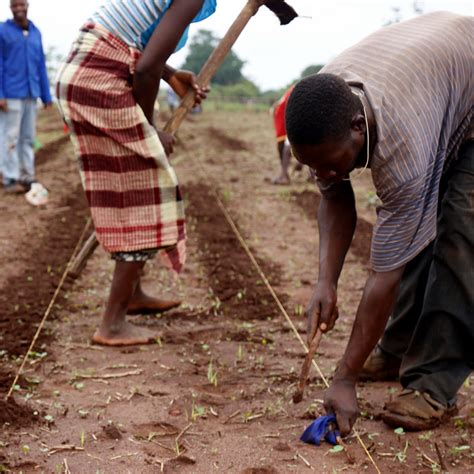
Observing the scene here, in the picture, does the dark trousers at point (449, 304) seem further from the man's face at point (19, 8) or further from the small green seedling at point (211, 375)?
the man's face at point (19, 8)

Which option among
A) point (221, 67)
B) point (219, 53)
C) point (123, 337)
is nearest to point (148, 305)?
point (123, 337)

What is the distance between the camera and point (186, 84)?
378cm

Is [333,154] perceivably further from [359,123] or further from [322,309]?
[322,309]

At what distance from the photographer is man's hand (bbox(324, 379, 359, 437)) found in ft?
8.04

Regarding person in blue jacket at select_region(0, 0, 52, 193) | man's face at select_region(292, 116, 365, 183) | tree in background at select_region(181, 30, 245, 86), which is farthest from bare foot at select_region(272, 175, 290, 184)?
tree in background at select_region(181, 30, 245, 86)

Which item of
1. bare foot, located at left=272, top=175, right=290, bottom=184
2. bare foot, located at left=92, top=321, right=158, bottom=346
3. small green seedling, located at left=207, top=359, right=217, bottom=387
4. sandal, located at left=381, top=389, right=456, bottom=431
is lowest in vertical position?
bare foot, located at left=272, top=175, right=290, bottom=184

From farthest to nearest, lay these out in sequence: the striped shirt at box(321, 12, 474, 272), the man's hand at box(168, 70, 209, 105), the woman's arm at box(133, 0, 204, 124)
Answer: the man's hand at box(168, 70, 209, 105) < the woman's arm at box(133, 0, 204, 124) < the striped shirt at box(321, 12, 474, 272)

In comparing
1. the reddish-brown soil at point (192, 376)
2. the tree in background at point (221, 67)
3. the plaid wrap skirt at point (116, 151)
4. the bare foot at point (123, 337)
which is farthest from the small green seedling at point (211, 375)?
the tree in background at point (221, 67)

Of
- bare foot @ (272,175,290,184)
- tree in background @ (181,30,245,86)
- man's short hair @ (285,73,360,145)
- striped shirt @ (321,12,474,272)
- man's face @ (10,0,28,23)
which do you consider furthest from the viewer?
tree in background @ (181,30,245,86)

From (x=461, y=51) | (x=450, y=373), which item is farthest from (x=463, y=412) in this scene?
(x=461, y=51)

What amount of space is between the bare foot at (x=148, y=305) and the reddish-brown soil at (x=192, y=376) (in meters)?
0.08

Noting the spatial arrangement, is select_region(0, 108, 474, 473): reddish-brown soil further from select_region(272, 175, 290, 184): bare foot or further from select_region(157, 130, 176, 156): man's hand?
select_region(272, 175, 290, 184): bare foot

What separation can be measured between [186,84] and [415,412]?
1.97 m

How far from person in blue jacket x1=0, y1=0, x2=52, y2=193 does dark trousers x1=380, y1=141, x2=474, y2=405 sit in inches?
222
